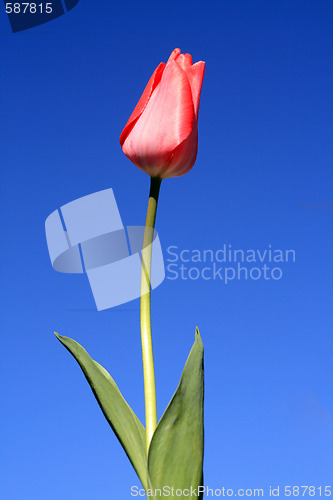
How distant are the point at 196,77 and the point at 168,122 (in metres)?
0.08

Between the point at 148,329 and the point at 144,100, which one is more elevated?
the point at 144,100

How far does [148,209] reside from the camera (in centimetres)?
57

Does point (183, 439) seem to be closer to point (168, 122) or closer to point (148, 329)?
point (148, 329)

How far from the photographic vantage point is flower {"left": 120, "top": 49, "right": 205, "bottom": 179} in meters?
0.57

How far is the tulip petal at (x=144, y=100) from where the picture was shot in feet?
1.97

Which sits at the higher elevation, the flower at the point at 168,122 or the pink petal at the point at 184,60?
the pink petal at the point at 184,60

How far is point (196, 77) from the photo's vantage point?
23.9 inches

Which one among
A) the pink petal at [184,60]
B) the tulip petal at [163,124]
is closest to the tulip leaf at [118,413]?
the tulip petal at [163,124]

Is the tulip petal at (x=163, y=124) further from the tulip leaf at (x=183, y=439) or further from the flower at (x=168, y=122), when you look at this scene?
the tulip leaf at (x=183, y=439)

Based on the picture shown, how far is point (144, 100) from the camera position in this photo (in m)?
0.60

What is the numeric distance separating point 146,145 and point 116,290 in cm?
26

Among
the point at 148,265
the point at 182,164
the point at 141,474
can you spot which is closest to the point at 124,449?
the point at 141,474

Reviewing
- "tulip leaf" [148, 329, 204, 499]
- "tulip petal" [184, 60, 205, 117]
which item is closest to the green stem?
"tulip leaf" [148, 329, 204, 499]

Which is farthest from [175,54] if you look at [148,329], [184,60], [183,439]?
[183,439]
